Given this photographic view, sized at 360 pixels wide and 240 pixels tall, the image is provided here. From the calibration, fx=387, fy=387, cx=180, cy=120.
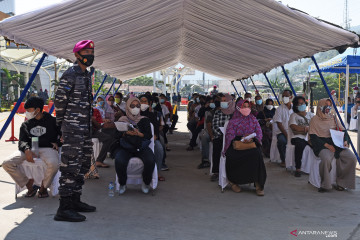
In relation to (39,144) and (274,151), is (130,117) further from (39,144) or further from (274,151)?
(274,151)

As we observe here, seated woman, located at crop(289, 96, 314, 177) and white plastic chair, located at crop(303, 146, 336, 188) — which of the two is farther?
seated woman, located at crop(289, 96, 314, 177)

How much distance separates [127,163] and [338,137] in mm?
3318

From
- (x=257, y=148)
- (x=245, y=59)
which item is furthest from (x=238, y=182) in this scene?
(x=245, y=59)

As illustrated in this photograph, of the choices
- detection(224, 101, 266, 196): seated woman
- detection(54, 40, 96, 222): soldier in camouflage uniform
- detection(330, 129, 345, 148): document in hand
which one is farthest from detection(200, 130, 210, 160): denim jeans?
detection(54, 40, 96, 222): soldier in camouflage uniform

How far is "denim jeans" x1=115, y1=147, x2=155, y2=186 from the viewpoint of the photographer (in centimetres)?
557

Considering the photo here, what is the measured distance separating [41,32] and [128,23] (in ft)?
4.33

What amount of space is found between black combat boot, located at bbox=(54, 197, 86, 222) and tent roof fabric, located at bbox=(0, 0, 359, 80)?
227 centimetres

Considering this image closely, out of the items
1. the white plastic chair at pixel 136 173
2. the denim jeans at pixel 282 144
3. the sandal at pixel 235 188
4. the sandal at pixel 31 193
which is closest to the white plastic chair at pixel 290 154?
the denim jeans at pixel 282 144

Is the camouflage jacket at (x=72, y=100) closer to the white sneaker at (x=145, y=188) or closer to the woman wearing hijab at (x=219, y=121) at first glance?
the white sneaker at (x=145, y=188)

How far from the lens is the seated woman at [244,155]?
5.86 metres

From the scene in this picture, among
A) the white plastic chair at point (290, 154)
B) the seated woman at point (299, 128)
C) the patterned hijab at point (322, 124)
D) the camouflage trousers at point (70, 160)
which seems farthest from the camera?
the white plastic chair at point (290, 154)

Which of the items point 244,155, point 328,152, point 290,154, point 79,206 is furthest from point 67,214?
point 290,154

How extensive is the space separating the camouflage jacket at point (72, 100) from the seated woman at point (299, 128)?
166 inches

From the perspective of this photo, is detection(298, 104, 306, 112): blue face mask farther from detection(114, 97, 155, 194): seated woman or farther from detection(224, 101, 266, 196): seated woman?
detection(114, 97, 155, 194): seated woman
